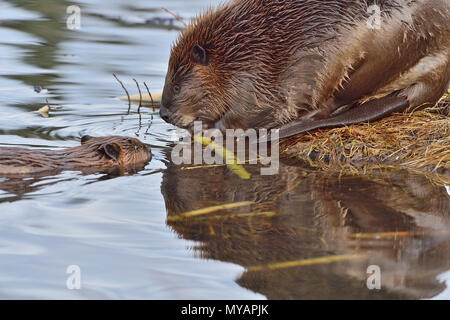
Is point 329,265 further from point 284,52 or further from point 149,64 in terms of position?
point 149,64

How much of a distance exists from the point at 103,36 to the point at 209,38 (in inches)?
168

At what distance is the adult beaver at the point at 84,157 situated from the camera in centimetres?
458

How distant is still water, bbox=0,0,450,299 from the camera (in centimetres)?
306

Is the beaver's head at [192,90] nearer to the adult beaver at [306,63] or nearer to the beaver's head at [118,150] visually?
the adult beaver at [306,63]

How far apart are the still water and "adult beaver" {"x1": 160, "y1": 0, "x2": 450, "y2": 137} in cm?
47

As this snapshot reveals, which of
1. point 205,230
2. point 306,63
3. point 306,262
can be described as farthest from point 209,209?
point 306,63

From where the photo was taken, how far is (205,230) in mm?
3713

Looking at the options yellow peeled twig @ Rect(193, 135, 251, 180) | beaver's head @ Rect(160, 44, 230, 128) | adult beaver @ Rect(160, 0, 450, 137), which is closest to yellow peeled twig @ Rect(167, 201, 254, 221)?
yellow peeled twig @ Rect(193, 135, 251, 180)

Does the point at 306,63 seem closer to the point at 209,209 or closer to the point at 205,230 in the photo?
the point at 209,209

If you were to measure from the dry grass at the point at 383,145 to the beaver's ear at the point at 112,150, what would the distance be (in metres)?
1.16

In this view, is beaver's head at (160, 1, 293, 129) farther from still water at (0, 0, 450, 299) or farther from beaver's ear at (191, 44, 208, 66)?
still water at (0, 0, 450, 299)

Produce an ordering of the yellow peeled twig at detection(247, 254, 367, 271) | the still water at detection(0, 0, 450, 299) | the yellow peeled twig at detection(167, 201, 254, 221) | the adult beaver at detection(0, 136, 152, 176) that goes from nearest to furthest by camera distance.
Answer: the still water at detection(0, 0, 450, 299), the yellow peeled twig at detection(247, 254, 367, 271), the yellow peeled twig at detection(167, 201, 254, 221), the adult beaver at detection(0, 136, 152, 176)

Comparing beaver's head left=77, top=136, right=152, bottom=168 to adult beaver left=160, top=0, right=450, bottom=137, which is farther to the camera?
adult beaver left=160, top=0, right=450, bottom=137

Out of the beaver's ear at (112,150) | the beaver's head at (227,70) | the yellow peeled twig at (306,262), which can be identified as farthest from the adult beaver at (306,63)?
the yellow peeled twig at (306,262)
